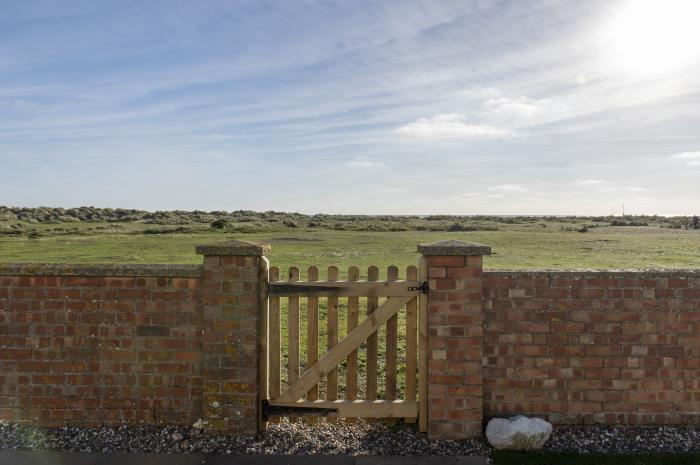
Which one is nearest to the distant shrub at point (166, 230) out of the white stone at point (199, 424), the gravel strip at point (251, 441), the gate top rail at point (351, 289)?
the gravel strip at point (251, 441)

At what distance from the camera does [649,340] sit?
4676mm

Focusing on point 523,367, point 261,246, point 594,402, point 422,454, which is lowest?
point 422,454

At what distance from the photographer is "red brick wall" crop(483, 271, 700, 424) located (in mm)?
4672

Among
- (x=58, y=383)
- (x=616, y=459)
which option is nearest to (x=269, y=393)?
(x=58, y=383)

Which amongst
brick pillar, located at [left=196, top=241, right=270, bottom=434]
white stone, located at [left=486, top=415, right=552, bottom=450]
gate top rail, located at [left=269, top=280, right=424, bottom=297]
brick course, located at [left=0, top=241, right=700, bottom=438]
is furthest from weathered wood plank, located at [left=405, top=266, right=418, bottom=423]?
brick pillar, located at [left=196, top=241, right=270, bottom=434]

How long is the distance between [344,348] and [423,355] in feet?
2.33

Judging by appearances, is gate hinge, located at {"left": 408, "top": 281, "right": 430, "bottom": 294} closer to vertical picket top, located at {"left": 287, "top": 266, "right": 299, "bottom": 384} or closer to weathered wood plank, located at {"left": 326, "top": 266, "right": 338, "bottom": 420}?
weathered wood plank, located at {"left": 326, "top": 266, "right": 338, "bottom": 420}

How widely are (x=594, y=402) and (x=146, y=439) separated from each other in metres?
4.04

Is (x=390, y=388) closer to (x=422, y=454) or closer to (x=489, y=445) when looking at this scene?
(x=422, y=454)

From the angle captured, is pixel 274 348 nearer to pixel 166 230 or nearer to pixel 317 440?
pixel 317 440

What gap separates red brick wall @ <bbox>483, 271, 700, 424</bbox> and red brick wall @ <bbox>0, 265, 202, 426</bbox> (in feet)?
9.18

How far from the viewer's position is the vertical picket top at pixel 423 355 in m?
4.57

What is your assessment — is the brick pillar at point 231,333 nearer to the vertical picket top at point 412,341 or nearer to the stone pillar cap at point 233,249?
the stone pillar cap at point 233,249

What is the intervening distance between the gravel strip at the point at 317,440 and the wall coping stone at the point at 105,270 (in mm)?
1406
